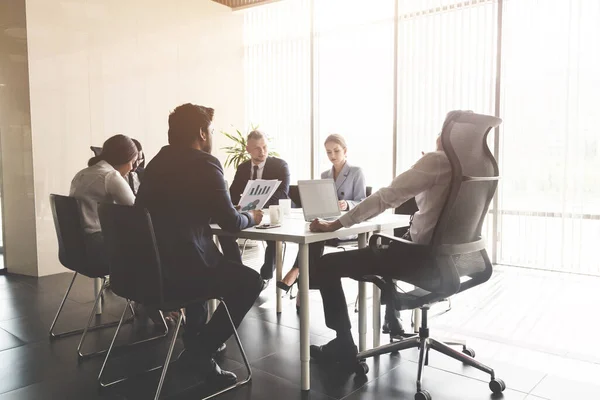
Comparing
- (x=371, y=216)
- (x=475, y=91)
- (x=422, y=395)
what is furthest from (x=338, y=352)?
(x=475, y=91)

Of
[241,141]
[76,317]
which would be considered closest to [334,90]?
[241,141]

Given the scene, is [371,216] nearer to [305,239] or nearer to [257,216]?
[305,239]

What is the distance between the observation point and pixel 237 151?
7.22 metres

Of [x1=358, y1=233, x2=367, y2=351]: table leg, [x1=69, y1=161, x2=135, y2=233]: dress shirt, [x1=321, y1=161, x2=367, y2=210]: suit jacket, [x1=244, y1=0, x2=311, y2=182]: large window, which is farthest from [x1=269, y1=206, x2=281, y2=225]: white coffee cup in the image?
[x1=244, y1=0, x2=311, y2=182]: large window

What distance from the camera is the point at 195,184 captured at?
2498mm

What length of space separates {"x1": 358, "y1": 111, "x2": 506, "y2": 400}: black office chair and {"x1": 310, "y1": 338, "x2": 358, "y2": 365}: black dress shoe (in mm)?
438

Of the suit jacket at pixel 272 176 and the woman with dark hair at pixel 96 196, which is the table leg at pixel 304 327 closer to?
the woman with dark hair at pixel 96 196

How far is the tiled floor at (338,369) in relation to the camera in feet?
8.55

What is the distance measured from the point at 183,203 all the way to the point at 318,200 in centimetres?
93

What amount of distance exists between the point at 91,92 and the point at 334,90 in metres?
3.13

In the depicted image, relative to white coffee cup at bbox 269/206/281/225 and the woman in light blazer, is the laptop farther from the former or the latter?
the woman in light blazer

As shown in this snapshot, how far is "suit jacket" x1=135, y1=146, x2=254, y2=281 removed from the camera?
247 centimetres

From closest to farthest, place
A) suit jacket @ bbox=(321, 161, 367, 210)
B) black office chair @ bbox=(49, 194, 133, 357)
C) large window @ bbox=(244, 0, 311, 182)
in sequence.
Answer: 1. black office chair @ bbox=(49, 194, 133, 357)
2. suit jacket @ bbox=(321, 161, 367, 210)
3. large window @ bbox=(244, 0, 311, 182)

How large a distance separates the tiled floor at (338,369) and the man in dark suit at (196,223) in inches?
13.8
